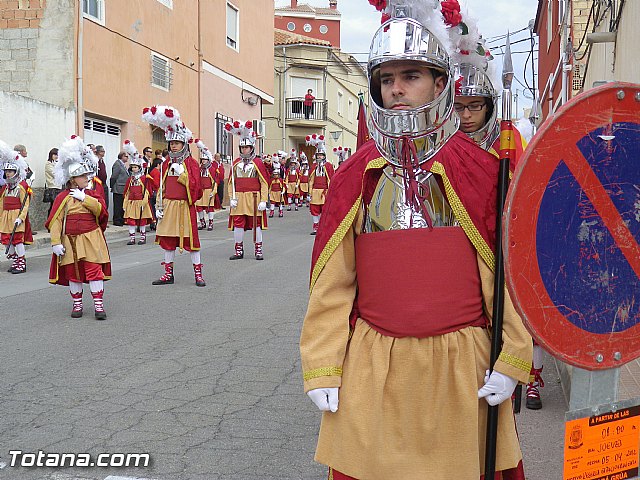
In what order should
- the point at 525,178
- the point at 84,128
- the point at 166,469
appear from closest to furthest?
1. the point at 525,178
2. the point at 166,469
3. the point at 84,128

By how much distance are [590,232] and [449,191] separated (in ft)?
2.05

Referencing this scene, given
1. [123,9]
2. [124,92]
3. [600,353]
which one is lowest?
[600,353]

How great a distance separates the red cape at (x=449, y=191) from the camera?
8.50 ft

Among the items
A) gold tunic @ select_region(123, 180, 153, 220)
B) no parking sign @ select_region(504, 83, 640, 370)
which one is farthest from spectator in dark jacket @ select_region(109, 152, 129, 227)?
no parking sign @ select_region(504, 83, 640, 370)

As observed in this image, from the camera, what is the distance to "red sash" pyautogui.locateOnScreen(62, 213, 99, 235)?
856 cm

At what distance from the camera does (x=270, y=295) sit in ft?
32.3

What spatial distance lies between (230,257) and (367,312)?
11392 millimetres

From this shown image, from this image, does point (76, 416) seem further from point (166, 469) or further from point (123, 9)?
point (123, 9)

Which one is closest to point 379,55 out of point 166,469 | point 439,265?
point 439,265

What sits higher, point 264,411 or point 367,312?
point 367,312

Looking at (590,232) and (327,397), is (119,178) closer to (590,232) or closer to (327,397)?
(327,397)

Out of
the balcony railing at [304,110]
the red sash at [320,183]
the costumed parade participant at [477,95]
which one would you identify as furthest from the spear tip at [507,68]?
the balcony railing at [304,110]

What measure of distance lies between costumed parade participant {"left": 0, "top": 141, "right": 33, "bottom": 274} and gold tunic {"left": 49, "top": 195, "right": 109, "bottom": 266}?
4.21m

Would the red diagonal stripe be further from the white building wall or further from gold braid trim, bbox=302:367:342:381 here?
the white building wall
